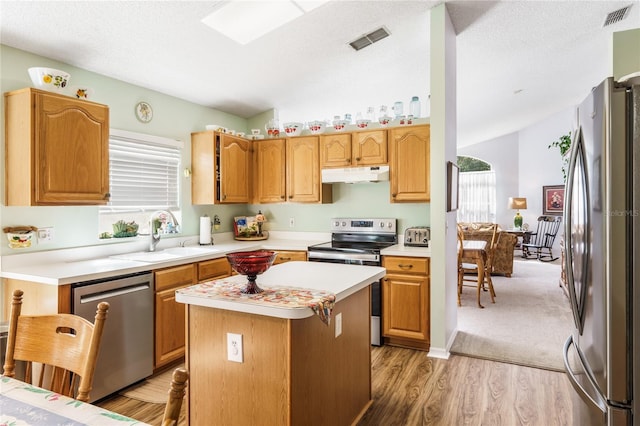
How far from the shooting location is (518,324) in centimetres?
414

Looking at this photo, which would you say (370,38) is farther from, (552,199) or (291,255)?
(552,199)

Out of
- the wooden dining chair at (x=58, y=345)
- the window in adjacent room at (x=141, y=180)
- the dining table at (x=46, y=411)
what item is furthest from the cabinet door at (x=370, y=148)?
the dining table at (x=46, y=411)

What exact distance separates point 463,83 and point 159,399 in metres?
4.80

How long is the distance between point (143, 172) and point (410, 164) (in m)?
2.60

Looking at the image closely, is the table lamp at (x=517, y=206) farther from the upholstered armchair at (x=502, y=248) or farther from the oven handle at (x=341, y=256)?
the oven handle at (x=341, y=256)

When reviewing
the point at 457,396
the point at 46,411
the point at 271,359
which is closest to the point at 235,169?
the point at 271,359

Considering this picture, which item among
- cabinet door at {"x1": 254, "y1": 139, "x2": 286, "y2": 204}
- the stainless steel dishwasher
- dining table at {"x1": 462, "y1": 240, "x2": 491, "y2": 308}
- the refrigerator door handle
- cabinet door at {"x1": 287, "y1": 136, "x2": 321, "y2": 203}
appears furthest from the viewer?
dining table at {"x1": 462, "y1": 240, "x2": 491, "y2": 308}

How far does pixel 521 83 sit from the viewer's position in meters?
5.52

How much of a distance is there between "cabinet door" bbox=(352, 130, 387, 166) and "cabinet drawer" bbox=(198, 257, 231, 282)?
171 centimetres

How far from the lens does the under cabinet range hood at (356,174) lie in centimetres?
381

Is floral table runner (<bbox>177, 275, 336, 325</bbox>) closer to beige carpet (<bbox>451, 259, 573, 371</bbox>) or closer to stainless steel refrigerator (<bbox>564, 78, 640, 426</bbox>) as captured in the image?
stainless steel refrigerator (<bbox>564, 78, 640, 426</bbox>)

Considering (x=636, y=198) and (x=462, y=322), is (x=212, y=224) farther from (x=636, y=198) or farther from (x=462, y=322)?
(x=636, y=198)

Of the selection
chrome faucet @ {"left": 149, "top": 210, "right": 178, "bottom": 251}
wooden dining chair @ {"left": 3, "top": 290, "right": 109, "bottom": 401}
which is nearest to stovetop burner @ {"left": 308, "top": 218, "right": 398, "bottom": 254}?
chrome faucet @ {"left": 149, "top": 210, "right": 178, "bottom": 251}

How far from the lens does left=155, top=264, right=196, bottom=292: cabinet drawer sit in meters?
2.93
